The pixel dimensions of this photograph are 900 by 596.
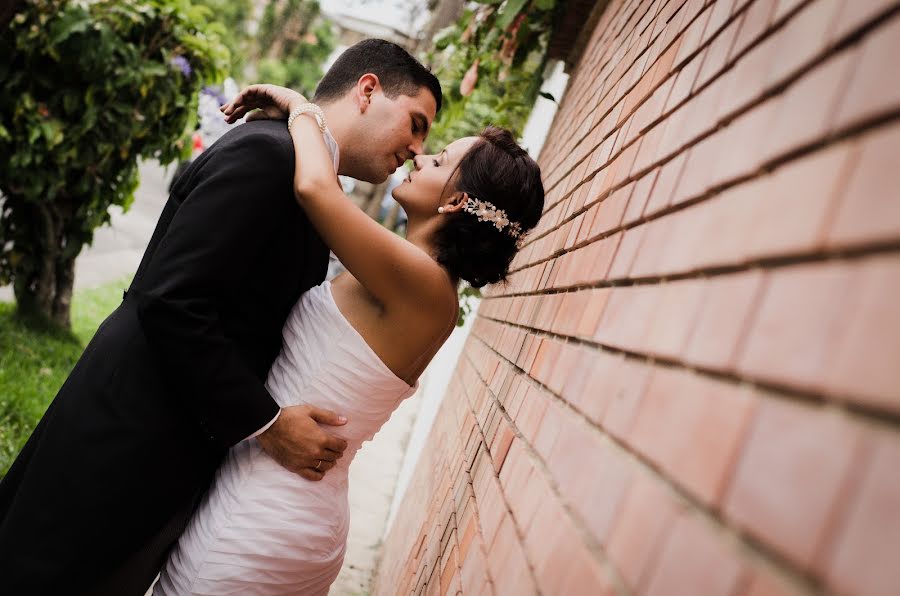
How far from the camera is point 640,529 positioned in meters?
0.79

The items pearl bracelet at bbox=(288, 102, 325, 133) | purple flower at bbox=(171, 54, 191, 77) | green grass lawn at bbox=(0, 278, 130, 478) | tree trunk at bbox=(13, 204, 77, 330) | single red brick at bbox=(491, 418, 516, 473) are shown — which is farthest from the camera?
tree trunk at bbox=(13, 204, 77, 330)

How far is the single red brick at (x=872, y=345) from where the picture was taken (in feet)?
1.67

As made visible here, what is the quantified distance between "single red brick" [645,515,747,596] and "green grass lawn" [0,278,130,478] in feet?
13.2

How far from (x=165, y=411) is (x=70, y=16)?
13.2 feet

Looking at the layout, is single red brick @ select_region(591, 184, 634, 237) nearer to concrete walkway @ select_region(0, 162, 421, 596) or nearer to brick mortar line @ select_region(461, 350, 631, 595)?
brick mortar line @ select_region(461, 350, 631, 595)


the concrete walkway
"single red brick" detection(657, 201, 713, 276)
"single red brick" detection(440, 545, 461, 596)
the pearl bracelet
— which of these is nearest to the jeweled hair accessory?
the pearl bracelet

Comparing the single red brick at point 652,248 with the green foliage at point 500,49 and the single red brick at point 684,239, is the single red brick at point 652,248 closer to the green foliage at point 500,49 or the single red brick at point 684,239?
the single red brick at point 684,239

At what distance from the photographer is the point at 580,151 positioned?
241 centimetres

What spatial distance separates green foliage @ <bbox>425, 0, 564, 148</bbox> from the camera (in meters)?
3.79

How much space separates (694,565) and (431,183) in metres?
1.62

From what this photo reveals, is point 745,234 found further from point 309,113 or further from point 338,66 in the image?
point 338,66

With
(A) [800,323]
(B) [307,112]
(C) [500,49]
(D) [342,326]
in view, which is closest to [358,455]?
(C) [500,49]

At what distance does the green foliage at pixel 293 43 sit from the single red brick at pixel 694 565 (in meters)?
41.8

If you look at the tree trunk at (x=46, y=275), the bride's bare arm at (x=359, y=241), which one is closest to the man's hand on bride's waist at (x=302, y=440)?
the bride's bare arm at (x=359, y=241)
